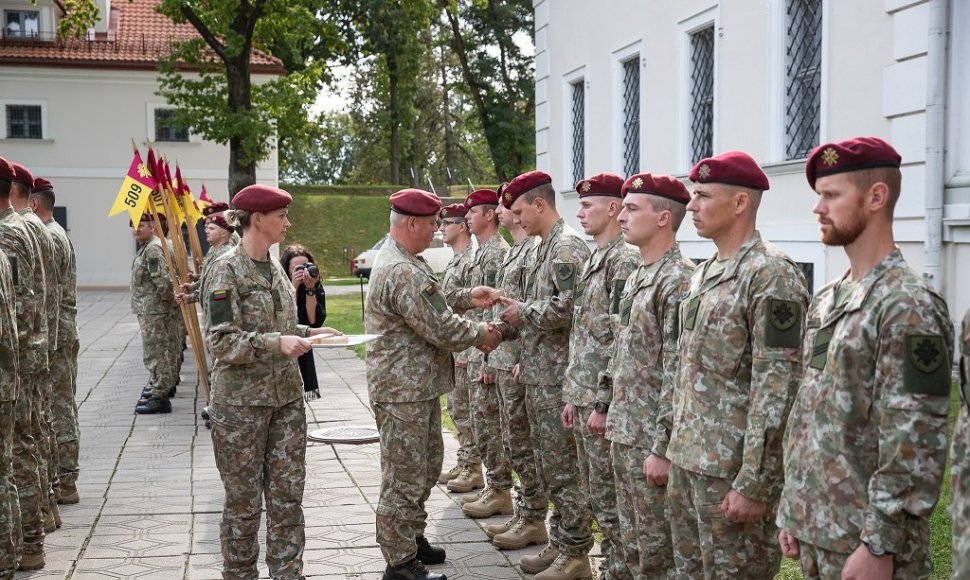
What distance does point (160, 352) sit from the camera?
11.9 meters

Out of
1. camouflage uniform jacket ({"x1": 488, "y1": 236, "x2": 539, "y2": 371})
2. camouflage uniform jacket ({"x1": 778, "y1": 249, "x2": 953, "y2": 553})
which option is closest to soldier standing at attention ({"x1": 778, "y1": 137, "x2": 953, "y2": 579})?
camouflage uniform jacket ({"x1": 778, "y1": 249, "x2": 953, "y2": 553})

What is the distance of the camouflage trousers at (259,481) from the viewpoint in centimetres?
543

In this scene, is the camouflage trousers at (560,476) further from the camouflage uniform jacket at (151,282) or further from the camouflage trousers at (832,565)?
the camouflage uniform jacket at (151,282)

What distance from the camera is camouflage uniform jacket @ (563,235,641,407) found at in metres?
5.48

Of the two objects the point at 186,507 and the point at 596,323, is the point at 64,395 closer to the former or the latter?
the point at 186,507

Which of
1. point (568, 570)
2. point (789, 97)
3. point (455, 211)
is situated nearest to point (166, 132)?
point (789, 97)

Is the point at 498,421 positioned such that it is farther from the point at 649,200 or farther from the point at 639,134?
the point at 639,134

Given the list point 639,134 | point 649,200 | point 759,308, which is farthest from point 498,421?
point 639,134

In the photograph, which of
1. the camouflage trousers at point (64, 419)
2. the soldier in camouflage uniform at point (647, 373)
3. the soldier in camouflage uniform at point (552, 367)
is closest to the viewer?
the soldier in camouflage uniform at point (647, 373)

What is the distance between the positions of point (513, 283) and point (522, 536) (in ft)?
5.73

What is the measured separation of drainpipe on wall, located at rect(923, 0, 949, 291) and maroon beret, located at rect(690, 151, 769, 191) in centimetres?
506

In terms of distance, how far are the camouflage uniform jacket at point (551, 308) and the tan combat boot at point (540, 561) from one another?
1.07m

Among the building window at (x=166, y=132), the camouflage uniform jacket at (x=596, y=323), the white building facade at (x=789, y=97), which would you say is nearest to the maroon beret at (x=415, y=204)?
the camouflage uniform jacket at (x=596, y=323)

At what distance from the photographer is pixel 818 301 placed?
351cm
